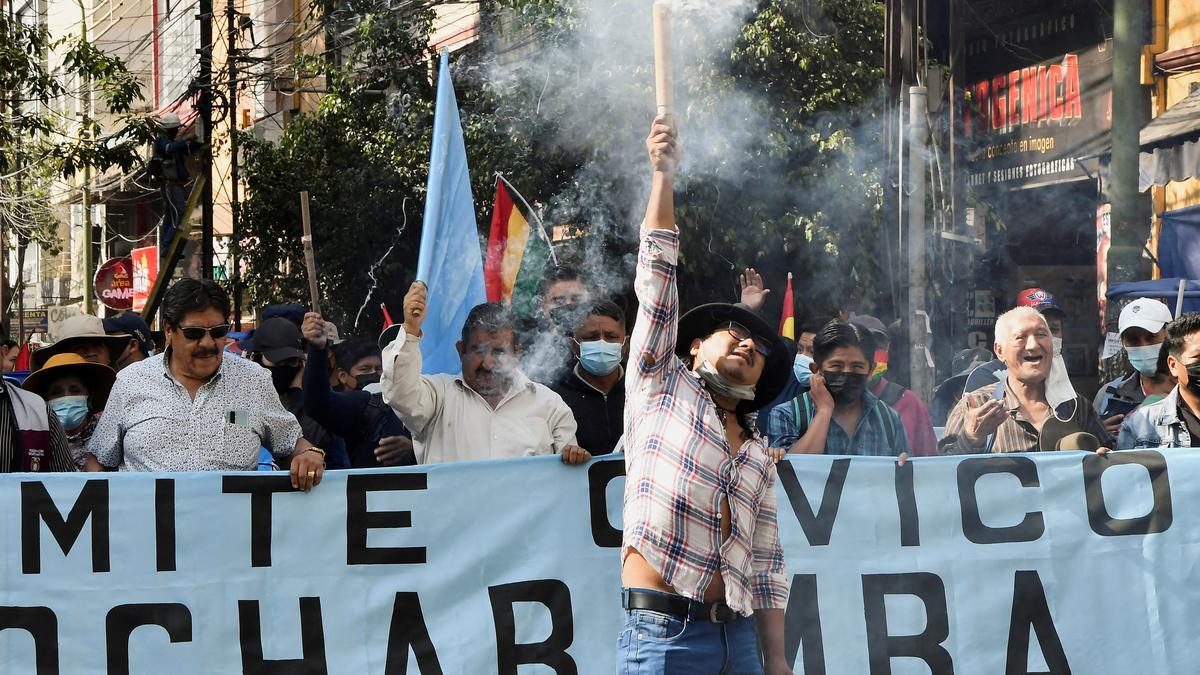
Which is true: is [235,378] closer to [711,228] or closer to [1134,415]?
[1134,415]

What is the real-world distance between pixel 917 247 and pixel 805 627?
466cm

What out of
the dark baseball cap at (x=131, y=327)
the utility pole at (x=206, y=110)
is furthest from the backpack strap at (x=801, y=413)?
the utility pole at (x=206, y=110)

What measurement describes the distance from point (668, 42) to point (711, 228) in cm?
772

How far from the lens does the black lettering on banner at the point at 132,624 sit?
4.71m

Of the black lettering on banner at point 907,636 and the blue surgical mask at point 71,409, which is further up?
the blue surgical mask at point 71,409

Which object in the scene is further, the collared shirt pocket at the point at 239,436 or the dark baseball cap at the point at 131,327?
the dark baseball cap at the point at 131,327

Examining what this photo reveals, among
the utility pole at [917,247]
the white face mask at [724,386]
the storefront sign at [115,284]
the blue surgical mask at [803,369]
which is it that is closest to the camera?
the white face mask at [724,386]

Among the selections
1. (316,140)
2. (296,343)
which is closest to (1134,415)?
(296,343)

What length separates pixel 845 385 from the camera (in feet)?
17.5

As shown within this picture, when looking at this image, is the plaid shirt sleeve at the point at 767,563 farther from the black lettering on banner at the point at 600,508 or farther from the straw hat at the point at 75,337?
the straw hat at the point at 75,337

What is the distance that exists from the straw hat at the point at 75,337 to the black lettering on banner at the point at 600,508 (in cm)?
238

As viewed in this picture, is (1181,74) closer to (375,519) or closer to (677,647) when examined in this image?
(375,519)

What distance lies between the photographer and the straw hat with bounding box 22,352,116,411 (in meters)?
5.59

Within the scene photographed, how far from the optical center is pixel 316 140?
51.8 feet
